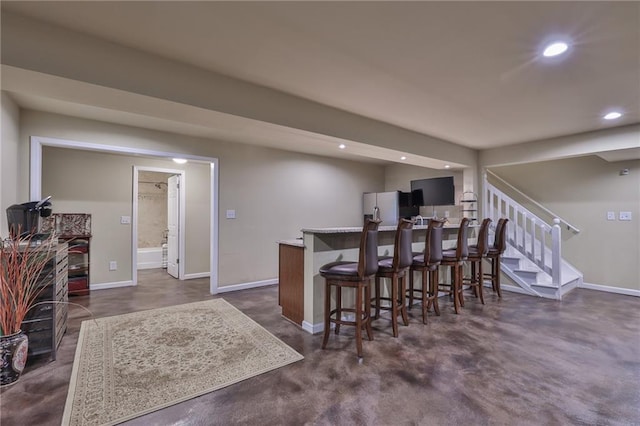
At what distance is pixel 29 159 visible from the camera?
11.1 ft

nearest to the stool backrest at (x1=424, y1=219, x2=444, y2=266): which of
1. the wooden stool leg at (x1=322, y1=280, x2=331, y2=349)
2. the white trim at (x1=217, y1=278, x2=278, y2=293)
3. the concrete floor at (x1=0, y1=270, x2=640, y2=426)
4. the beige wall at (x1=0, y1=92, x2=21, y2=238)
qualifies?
the concrete floor at (x1=0, y1=270, x2=640, y2=426)

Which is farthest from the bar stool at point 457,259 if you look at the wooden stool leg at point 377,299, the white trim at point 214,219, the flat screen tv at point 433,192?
the white trim at point 214,219

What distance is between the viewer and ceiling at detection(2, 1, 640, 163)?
1673 millimetres

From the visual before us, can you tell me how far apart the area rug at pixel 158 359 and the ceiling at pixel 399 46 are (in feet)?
7.81

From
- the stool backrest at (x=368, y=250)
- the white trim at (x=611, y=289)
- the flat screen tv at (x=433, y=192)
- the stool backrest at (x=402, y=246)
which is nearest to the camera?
the stool backrest at (x=368, y=250)

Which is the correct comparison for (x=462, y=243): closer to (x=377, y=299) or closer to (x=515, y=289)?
(x=377, y=299)

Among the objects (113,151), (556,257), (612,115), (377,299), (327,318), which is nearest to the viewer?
(327,318)

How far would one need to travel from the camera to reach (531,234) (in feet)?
16.2

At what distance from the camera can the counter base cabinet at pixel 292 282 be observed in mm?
3156

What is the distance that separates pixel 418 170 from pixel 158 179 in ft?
20.9

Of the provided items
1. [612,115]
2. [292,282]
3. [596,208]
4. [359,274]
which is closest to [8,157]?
[292,282]

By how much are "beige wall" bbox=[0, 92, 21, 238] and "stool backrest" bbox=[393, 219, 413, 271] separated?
369 cm

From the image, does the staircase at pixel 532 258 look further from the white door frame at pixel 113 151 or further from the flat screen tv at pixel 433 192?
the white door frame at pixel 113 151

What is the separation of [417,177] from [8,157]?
20.5ft
